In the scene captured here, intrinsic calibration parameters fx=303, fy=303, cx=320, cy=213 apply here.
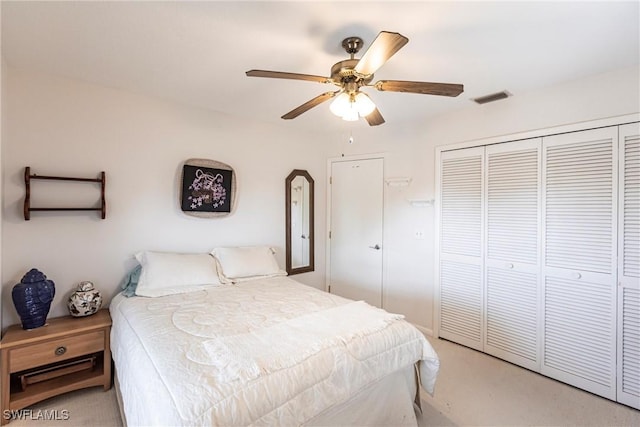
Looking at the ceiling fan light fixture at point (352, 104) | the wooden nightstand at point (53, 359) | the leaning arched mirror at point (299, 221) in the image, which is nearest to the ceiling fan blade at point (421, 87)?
the ceiling fan light fixture at point (352, 104)

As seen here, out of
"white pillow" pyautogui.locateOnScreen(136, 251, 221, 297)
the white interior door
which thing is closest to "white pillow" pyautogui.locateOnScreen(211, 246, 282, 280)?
"white pillow" pyautogui.locateOnScreen(136, 251, 221, 297)

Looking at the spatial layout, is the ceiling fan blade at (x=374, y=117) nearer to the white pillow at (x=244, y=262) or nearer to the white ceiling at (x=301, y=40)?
the white ceiling at (x=301, y=40)

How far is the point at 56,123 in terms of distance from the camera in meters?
2.35

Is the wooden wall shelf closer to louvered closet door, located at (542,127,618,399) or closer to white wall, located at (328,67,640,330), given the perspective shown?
white wall, located at (328,67,640,330)

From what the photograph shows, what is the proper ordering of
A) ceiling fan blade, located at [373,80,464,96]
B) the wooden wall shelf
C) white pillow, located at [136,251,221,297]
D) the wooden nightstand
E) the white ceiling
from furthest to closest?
white pillow, located at [136,251,221,297] < the wooden wall shelf < the wooden nightstand < ceiling fan blade, located at [373,80,464,96] < the white ceiling

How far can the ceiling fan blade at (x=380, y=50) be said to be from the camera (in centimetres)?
129

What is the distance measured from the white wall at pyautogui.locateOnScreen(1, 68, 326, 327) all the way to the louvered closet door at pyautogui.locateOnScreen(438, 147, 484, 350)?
6.95 feet

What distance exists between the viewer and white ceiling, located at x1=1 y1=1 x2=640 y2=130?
154 centimetres

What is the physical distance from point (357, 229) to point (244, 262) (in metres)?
1.55

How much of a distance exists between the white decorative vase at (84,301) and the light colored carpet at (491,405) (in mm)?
570

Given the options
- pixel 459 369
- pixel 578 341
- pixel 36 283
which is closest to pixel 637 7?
pixel 578 341

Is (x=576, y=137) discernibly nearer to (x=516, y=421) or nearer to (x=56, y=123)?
(x=516, y=421)
